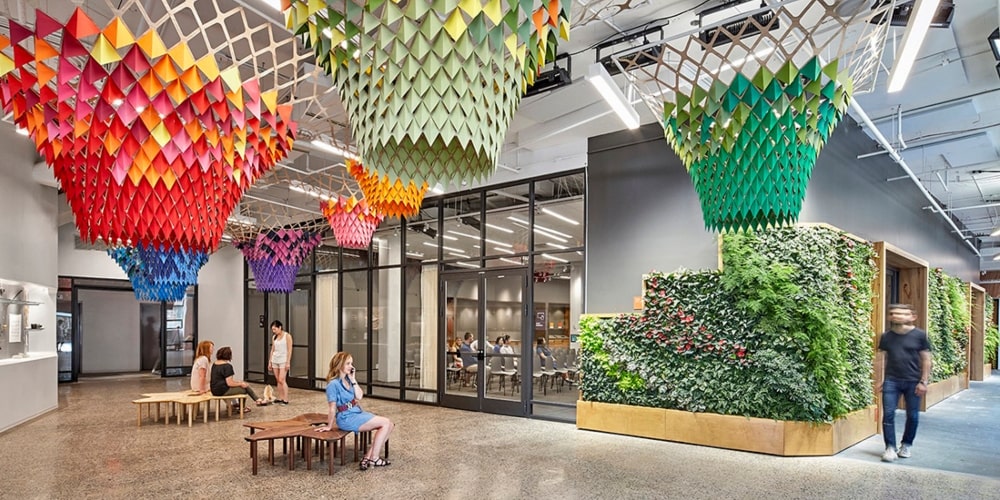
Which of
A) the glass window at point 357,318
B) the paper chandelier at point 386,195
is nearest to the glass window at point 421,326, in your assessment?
the glass window at point 357,318

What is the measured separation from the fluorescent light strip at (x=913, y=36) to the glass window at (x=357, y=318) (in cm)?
1055

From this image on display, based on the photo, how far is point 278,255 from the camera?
38.1ft

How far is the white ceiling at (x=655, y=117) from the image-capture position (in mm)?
6160

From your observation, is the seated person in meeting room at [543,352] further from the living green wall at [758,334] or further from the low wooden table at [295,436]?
the low wooden table at [295,436]

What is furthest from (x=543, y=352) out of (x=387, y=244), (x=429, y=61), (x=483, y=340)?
(x=429, y=61)

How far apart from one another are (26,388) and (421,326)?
6.28 meters

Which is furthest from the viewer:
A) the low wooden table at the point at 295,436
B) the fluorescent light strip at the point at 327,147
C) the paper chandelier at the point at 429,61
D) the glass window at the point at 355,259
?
the glass window at the point at 355,259

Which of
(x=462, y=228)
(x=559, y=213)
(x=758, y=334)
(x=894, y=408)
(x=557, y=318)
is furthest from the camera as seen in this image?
(x=462, y=228)

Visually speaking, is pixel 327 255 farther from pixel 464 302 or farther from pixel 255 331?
pixel 464 302

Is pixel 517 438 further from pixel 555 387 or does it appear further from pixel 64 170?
pixel 64 170

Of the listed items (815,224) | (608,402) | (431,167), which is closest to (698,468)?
(608,402)

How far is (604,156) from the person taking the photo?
9508mm

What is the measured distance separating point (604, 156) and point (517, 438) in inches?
166

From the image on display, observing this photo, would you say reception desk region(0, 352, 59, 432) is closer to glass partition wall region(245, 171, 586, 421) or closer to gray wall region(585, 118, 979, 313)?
glass partition wall region(245, 171, 586, 421)
